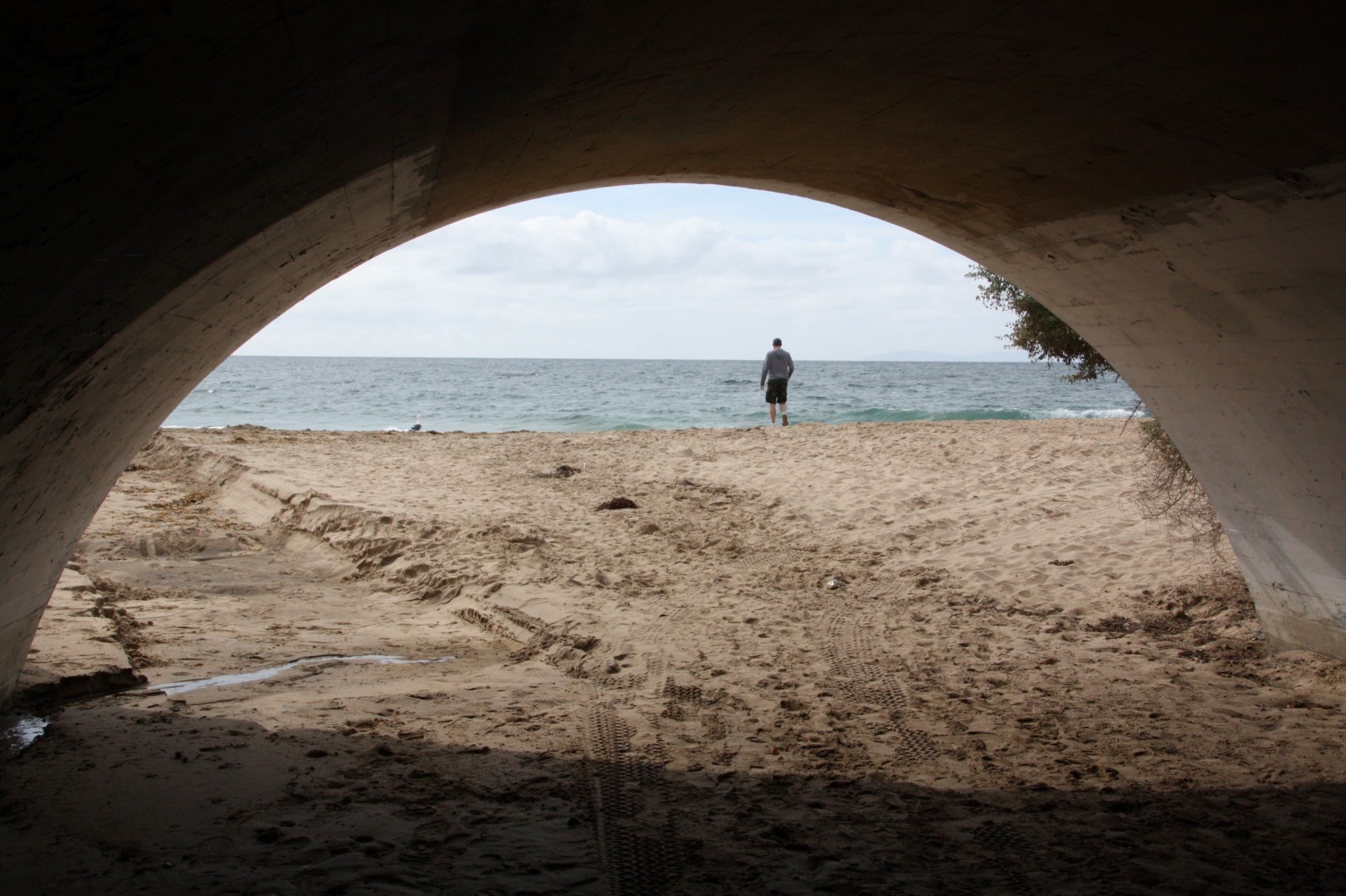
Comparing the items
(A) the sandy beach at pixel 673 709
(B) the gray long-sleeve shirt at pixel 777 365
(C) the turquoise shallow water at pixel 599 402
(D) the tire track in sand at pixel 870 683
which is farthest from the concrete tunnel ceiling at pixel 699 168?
(C) the turquoise shallow water at pixel 599 402

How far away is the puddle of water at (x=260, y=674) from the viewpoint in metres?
5.68

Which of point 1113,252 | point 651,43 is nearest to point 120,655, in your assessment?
point 651,43

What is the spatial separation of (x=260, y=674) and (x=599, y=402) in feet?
136

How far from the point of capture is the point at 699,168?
5645mm

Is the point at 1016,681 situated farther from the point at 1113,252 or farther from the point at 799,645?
the point at 1113,252

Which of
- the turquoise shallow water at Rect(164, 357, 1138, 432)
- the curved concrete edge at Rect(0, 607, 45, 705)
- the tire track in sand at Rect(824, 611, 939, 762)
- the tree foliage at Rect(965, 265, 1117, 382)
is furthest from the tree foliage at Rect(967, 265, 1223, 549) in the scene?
the turquoise shallow water at Rect(164, 357, 1138, 432)

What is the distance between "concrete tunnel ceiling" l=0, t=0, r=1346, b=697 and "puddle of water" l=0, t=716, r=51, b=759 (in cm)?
23

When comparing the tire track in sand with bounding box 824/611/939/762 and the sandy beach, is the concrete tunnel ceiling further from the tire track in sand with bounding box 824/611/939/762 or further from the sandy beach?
the tire track in sand with bounding box 824/611/939/762

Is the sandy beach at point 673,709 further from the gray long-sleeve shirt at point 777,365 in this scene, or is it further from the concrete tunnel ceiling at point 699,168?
the gray long-sleeve shirt at point 777,365

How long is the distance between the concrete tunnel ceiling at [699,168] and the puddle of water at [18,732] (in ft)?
0.74

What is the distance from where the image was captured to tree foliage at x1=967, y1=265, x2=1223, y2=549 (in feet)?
26.9

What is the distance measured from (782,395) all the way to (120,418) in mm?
17748

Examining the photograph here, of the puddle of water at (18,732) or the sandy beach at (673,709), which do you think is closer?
the sandy beach at (673,709)

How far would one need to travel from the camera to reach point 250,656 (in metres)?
6.52
